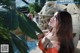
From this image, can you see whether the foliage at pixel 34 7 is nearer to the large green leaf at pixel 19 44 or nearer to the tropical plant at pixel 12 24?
the tropical plant at pixel 12 24

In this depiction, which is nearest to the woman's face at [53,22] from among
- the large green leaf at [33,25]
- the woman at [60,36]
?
the woman at [60,36]

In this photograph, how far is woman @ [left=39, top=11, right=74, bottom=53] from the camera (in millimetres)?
2328

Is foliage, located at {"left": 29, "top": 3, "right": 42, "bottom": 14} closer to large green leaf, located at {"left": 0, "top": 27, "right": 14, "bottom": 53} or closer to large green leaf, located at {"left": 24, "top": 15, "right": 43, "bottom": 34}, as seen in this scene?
large green leaf, located at {"left": 24, "top": 15, "right": 43, "bottom": 34}

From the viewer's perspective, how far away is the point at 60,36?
7.72 ft

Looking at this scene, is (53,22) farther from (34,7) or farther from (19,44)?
(19,44)

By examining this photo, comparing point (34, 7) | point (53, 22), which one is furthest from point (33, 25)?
point (53, 22)

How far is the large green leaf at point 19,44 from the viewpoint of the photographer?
267 cm

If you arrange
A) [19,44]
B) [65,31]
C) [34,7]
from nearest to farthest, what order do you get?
[65,31]
[34,7]
[19,44]

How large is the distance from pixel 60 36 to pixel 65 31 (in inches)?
2.9

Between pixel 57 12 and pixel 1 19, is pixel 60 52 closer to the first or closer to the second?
pixel 57 12

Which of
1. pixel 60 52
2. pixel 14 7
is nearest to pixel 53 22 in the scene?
pixel 60 52

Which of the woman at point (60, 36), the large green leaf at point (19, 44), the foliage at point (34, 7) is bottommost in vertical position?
the large green leaf at point (19, 44)

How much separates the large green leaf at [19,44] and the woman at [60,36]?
33 cm

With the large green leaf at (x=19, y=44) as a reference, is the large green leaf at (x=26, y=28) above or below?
above
